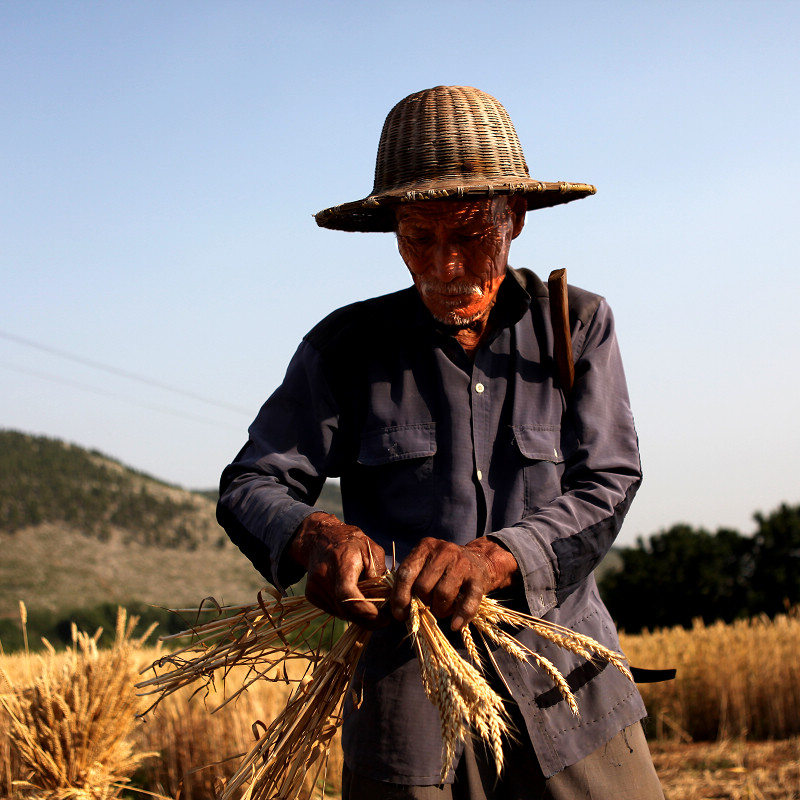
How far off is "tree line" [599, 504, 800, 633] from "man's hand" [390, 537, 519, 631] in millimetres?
27569

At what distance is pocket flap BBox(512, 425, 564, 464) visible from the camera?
2508 millimetres

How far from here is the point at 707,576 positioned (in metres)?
28.2

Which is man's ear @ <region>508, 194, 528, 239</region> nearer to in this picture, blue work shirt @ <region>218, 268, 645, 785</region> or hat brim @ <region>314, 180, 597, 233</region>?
hat brim @ <region>314, 180, 597, 233</region>

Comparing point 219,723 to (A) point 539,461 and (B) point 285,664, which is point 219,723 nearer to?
(B) point 285,664

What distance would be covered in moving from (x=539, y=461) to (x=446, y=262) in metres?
0.61

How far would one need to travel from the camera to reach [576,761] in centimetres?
237

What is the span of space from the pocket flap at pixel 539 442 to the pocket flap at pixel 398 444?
9.5 inches

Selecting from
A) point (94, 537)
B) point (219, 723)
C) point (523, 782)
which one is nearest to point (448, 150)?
point (523, 782)

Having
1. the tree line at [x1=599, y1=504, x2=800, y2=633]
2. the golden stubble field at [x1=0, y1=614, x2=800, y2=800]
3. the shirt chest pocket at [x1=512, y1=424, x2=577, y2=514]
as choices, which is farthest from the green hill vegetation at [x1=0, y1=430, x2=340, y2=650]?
the shirt chest pocket at [x1=512, y1=424, x2=577, y2=514]

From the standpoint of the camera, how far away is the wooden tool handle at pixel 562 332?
2.56 meters

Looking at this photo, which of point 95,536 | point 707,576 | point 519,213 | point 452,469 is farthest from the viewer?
point 95,536

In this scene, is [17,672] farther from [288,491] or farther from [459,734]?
[459,734]

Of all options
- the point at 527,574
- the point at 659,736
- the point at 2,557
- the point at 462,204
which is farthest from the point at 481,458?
the point at 2,557

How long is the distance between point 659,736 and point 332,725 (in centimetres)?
959
